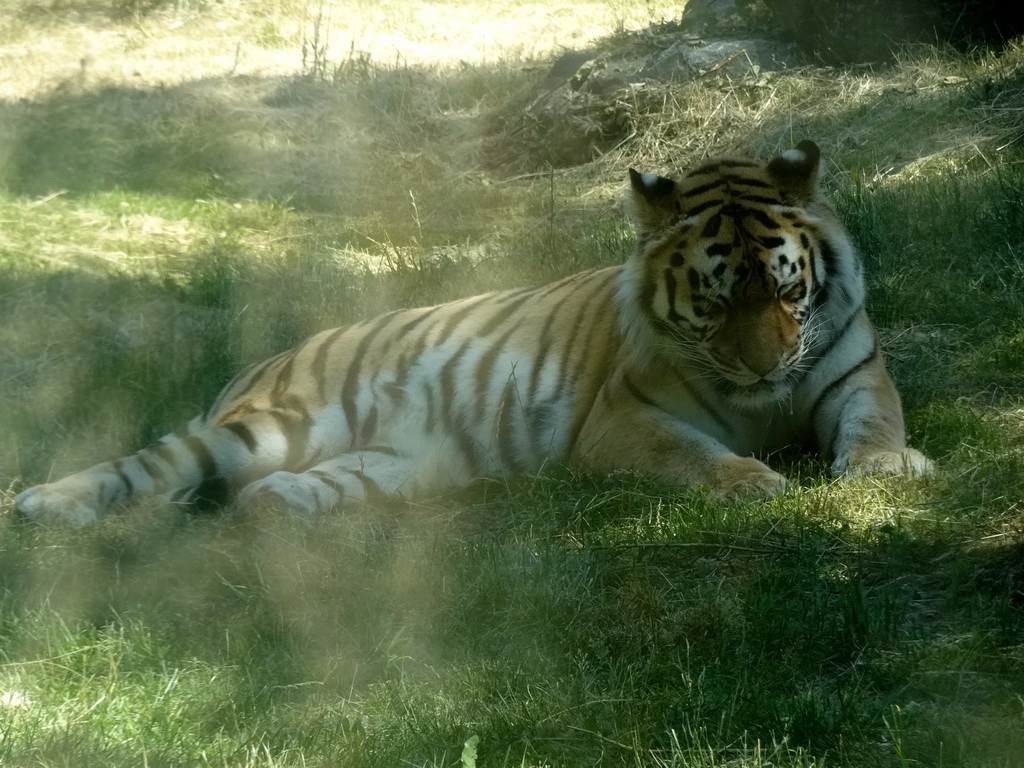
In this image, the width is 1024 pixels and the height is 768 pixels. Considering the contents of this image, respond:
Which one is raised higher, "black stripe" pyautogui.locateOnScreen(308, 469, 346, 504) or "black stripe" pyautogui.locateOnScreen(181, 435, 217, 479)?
"black stripe" pyautogui.locateOnScreen(181, 435, 217, 479)

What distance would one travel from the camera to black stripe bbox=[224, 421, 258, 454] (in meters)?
5.18

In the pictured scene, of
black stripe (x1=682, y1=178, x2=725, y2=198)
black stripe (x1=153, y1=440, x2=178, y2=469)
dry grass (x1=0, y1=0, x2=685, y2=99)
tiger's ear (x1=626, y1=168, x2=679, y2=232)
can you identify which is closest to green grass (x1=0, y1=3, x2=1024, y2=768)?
black stripe (x1=153, y1=440, x2=178, y2=469)

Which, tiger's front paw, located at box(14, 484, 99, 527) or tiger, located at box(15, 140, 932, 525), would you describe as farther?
tiger's front paw, located at box(14, 484, 99, 527)

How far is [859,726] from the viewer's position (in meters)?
2.75

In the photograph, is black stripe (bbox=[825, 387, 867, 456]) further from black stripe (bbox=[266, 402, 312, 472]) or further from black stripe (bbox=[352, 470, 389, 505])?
black stripe (bbox=[266, 402, 312, 472])

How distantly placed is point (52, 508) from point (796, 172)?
3.03 metres

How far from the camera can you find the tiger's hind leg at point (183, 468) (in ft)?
15.6

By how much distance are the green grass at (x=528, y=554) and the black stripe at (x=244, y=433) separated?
436 mm

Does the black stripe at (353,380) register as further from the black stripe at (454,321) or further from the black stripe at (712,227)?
the black stripe at (712,227)

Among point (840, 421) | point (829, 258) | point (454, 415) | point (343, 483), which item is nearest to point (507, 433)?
point (454, 415)

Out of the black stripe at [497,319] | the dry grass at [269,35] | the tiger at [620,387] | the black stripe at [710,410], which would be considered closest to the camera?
the tiger at [620,387]

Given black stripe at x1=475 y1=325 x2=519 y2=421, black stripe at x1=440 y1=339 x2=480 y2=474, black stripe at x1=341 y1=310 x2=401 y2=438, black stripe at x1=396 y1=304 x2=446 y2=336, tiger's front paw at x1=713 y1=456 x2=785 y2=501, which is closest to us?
tiger's front paw at x1=713 y1=456 x2=785 y2=501

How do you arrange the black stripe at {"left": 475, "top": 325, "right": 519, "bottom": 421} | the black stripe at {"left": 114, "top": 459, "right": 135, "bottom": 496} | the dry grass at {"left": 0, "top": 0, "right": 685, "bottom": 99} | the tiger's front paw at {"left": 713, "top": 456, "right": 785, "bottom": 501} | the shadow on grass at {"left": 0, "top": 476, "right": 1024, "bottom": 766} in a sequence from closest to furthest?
the shadow on grass at {"left": 0, "top": 476, "right": 1024, "bottom": 766} → the tiger's front paw at {"left": 713, "top": 456, "right": 785, "bottom": 501} → the black stripe at {"left": 114, "top": 459, "right": 135, "bottom": 496} → the black stripe at {"left": 475, "top": 325, "right": 519, "bottom": 421} → the dry grass at {"left": 0, "top": 0, "right": 685, "bottom": 99}

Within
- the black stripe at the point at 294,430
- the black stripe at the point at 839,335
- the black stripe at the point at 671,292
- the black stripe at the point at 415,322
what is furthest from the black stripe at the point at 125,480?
the black stripe at the point at 839,335
